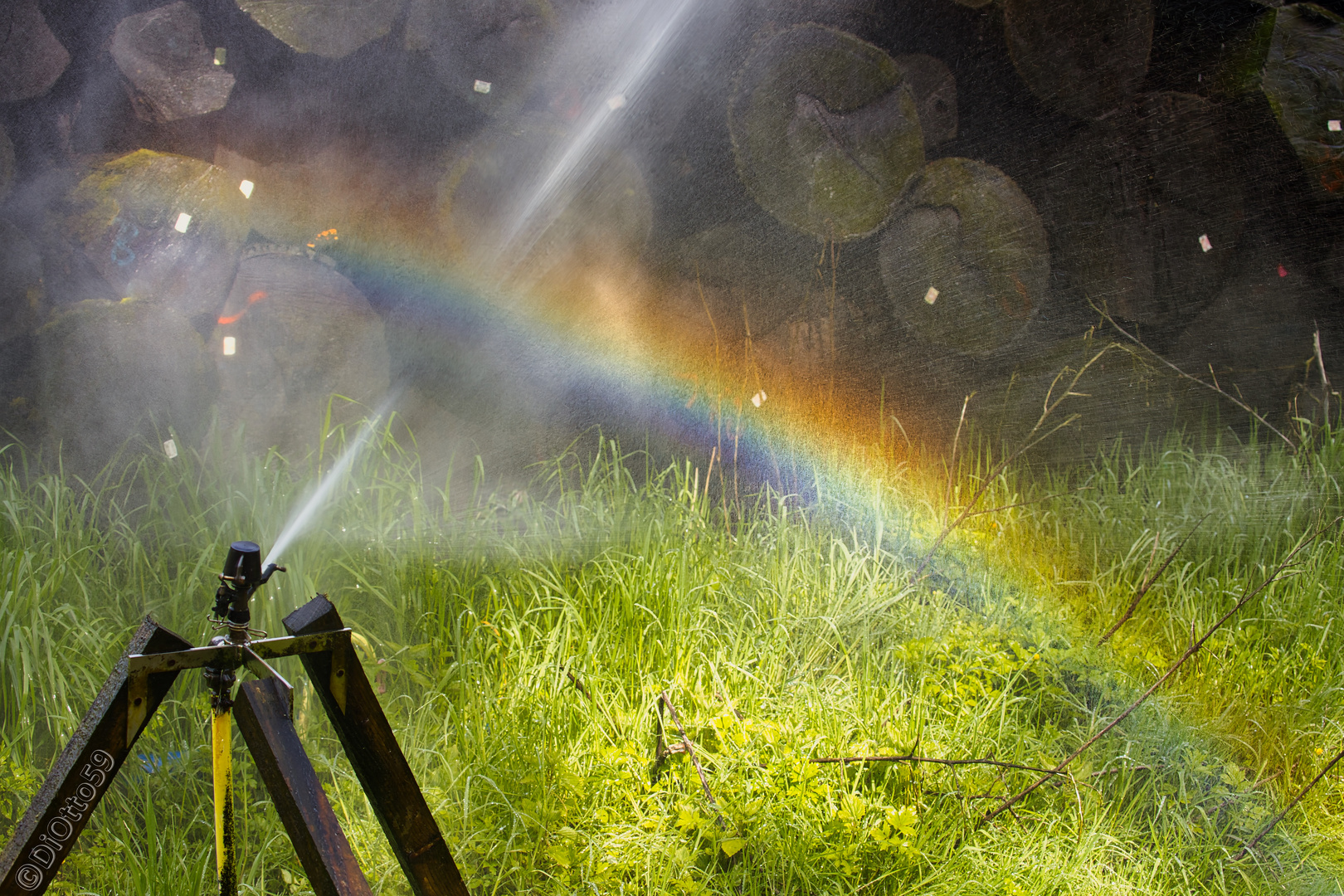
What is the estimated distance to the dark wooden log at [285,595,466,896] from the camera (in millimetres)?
585

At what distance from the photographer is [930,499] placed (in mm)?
1793

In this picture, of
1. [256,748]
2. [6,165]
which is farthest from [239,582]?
[6,165]

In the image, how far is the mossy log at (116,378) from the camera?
3.81 ft

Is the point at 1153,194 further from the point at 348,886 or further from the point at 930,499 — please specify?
the point at 348,886

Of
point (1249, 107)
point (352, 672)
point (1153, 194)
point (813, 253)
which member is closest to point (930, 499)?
point (813, 253)

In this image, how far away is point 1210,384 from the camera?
182 centimetres

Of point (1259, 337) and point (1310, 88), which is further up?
point (1310, 88)

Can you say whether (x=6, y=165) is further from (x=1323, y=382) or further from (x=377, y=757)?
(x=1323, y=382)

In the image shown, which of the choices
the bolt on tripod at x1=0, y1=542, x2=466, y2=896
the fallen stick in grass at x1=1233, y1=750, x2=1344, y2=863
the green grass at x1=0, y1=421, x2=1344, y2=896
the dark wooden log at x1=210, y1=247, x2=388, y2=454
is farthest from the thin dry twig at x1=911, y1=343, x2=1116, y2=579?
the bolt on tripod at x1=0, y1=542, x2=466, y2=896

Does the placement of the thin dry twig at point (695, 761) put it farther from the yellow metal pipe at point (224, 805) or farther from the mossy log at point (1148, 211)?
the mossy log at point (1148, 211)

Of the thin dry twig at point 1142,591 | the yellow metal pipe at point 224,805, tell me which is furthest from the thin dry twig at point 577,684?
the thin dry twig at point 1142,591

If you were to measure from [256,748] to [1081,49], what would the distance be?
77.7 inches

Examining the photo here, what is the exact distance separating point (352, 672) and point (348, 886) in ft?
0.49

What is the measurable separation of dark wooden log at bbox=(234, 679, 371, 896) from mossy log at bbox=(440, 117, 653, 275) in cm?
98
